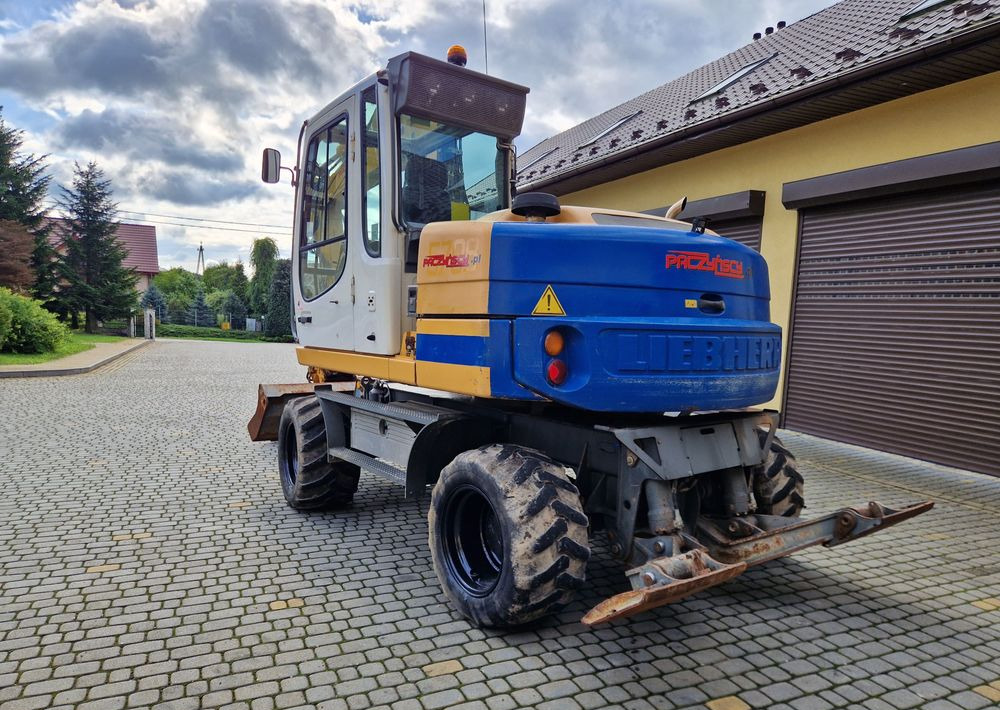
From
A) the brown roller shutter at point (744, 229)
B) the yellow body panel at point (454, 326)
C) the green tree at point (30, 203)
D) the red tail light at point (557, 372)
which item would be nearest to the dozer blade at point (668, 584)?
the red tail light at point (557, 372)

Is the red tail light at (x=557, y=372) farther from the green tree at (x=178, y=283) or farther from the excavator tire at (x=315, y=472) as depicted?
the green tree at (x=178, y=283)

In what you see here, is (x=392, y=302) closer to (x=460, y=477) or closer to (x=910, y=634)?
(x=460, y=477)

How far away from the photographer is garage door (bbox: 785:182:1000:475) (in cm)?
717

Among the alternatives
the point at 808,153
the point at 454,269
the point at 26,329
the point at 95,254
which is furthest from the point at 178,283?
the point at 454,269

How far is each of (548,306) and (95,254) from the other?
34.6 meters

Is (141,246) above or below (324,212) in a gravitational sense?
above

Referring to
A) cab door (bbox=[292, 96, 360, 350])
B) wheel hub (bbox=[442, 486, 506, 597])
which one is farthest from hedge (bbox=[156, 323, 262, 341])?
wheel hub (bbox=[442, 486, 506, 597])

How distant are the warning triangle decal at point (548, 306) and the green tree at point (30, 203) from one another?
1247 inches

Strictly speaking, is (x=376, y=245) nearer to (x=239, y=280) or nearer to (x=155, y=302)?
(x=155, y=302)

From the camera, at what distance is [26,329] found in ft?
59.3

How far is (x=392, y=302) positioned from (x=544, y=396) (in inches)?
56.0

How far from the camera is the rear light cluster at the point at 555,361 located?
323 centimetres

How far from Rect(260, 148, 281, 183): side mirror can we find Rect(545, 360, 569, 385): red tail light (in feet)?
11.2

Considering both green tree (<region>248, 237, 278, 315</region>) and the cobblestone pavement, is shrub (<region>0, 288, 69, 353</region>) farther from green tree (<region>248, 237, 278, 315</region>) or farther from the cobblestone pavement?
green tree (<region>248, 237, 278, 315</region>)
